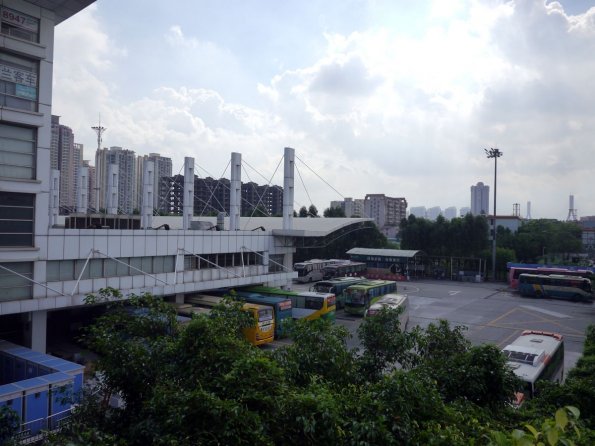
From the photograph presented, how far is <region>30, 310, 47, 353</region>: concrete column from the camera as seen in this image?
1328 cm

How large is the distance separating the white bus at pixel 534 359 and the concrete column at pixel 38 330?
1246cm

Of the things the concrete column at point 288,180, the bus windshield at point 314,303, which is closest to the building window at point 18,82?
the concrete column at point 288,180

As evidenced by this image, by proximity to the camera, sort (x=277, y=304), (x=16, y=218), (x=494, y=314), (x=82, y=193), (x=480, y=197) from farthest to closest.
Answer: (x=480, y=197), (x=82, y=193), (x=494, y=314), (x=277, y=304), (x=16, y=218)

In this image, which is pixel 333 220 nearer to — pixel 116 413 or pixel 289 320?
pixel 289 320

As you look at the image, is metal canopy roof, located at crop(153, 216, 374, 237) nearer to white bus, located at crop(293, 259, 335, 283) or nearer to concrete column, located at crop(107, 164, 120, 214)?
concrete column, located at crop(107, 164, 120, 214)

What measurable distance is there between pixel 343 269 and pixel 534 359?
79.0 ft

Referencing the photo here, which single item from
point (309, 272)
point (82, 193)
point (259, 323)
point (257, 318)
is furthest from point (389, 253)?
point (257, 318)

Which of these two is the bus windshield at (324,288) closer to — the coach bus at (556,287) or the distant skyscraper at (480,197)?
the coach bus at (556,287)

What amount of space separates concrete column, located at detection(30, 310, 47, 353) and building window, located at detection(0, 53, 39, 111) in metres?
5.86

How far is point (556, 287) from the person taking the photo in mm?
29391

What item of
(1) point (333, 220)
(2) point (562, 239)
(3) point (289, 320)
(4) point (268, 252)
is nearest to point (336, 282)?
(1) point (333, 220)

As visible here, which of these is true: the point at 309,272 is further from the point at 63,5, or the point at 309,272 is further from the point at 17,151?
the point at 63,5

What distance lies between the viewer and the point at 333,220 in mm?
25859

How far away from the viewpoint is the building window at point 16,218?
12586mm
